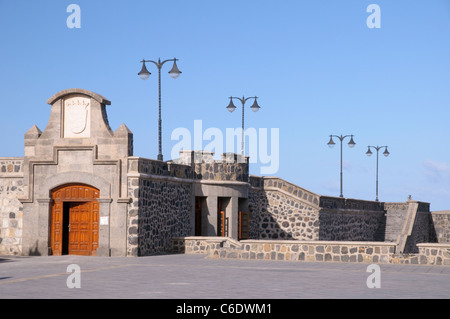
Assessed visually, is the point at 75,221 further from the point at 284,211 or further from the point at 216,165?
the point at 284,211

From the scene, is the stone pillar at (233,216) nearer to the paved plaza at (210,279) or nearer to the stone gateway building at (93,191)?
the stone gateway building at (93,191)

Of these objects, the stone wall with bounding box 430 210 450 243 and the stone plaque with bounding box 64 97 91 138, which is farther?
the stone wall with bounding box 430 210 450 243

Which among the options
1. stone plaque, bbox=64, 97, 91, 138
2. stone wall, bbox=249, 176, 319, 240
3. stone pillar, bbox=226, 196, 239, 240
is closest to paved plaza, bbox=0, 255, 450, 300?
stone plaque, bbox=64, 97, 91, 138

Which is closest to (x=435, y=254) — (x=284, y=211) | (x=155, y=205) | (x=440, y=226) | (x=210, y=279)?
(x=210, y=279)

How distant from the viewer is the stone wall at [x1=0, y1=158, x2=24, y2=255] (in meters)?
26.9

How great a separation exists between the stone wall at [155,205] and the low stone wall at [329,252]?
2.50 metres

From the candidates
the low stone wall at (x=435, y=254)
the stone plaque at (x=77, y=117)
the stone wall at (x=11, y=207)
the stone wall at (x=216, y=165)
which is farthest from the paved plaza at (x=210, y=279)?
the stone wall at (x=216, y=165)

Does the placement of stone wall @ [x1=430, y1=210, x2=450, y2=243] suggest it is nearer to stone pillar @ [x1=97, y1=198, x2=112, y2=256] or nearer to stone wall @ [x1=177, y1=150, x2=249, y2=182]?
stone wall @ [x1=177, y1=150, x2=249, y2=182]

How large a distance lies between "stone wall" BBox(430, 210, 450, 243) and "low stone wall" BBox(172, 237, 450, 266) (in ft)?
98.5

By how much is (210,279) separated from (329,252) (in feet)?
23.9

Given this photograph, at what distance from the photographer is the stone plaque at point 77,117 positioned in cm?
2564

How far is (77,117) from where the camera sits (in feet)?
84.5

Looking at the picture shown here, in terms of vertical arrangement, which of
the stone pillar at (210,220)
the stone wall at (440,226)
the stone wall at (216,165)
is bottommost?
the stone wall at (440,226)

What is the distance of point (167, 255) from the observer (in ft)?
85.3
